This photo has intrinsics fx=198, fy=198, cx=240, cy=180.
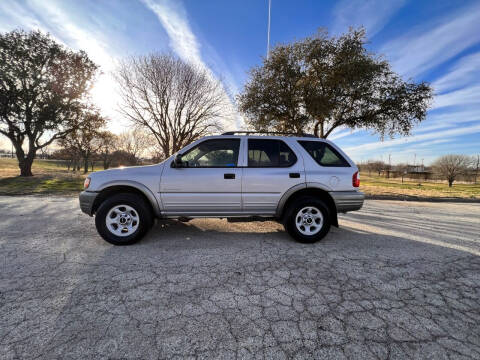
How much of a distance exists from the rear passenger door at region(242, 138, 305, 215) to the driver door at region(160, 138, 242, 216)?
18 cm

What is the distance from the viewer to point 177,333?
5.22 ft

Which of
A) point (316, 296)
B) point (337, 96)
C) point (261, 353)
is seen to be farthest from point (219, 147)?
point (337, 96)

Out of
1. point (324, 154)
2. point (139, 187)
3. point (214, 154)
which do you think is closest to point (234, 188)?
point (214, 154)

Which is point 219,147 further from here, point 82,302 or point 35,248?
point 35,248

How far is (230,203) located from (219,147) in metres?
1.04

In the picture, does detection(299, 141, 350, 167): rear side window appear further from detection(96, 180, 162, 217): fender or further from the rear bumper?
detection(96, 180, 162, 217): fender

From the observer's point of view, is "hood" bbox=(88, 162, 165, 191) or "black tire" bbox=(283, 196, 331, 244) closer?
"hood" bbox=(88, 162, 165, 191)

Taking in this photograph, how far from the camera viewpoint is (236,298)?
202 centimetres

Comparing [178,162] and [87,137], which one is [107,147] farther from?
[178,162]

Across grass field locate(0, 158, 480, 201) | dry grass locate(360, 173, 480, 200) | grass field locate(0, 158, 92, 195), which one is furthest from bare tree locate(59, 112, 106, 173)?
dry grass locate(360, 173, 480, 200)

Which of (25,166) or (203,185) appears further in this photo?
(25,166)

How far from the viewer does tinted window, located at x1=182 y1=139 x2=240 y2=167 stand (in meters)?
3.53

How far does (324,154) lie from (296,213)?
1234 millimetres

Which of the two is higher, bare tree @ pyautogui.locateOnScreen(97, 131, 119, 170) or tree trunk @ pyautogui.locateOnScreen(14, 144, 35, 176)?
bare tree @ pyautogui.locateOnScreen(97, 131, 119, 170)
